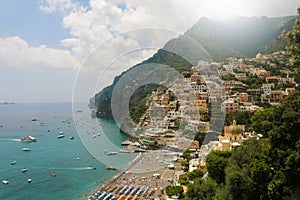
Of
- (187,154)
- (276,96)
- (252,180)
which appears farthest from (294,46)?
(276,96)

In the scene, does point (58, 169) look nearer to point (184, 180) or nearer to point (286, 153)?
point (184, 180)

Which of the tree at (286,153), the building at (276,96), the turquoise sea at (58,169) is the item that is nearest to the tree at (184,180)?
the turquoise sea at (58,169)

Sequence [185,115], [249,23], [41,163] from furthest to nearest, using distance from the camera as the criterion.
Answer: [249,23] → [41,163] → [185,115]

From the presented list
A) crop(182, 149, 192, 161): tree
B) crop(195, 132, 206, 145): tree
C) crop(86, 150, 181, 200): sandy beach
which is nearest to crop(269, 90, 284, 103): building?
crop(195, 132, 206, 145): tree

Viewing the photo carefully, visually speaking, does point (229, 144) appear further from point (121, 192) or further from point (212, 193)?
point (121, 192)

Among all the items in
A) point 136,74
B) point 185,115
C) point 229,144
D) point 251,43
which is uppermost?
point 251,43

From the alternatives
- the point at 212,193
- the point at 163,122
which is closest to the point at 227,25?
the point at 163,122

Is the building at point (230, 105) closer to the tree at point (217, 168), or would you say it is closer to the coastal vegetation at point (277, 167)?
the tree at point (217, 168)
